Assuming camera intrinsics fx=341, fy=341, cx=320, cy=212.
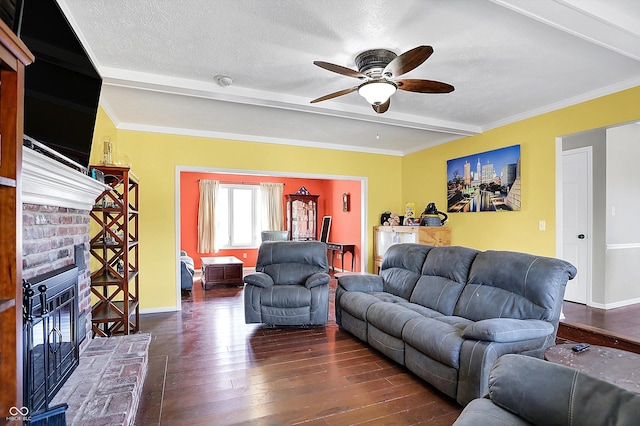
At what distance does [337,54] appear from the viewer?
2.74 m

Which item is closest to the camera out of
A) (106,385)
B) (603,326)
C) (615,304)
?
(106,385)

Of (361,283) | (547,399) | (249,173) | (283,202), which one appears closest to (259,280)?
(361,283)

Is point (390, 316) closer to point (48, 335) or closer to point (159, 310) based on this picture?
point (48, 335)

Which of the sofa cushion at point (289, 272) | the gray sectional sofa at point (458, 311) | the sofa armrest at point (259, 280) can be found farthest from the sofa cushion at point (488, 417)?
the sofa cushion at point (289, 272)

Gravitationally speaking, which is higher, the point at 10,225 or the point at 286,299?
the point at 10,225

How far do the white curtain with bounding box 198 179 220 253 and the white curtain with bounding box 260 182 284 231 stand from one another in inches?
47.0

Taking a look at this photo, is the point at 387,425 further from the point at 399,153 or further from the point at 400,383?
the point at 399,153

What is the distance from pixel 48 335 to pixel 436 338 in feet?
7.58

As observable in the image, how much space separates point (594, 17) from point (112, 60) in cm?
345

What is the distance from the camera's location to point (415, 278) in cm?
357

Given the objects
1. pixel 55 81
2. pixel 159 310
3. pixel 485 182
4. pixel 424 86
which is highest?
pixel 424 86

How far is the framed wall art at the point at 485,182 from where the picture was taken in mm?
4426

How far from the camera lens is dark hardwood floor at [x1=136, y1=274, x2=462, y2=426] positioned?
2158 mm

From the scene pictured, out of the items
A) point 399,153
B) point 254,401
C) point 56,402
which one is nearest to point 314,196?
point 399,153
